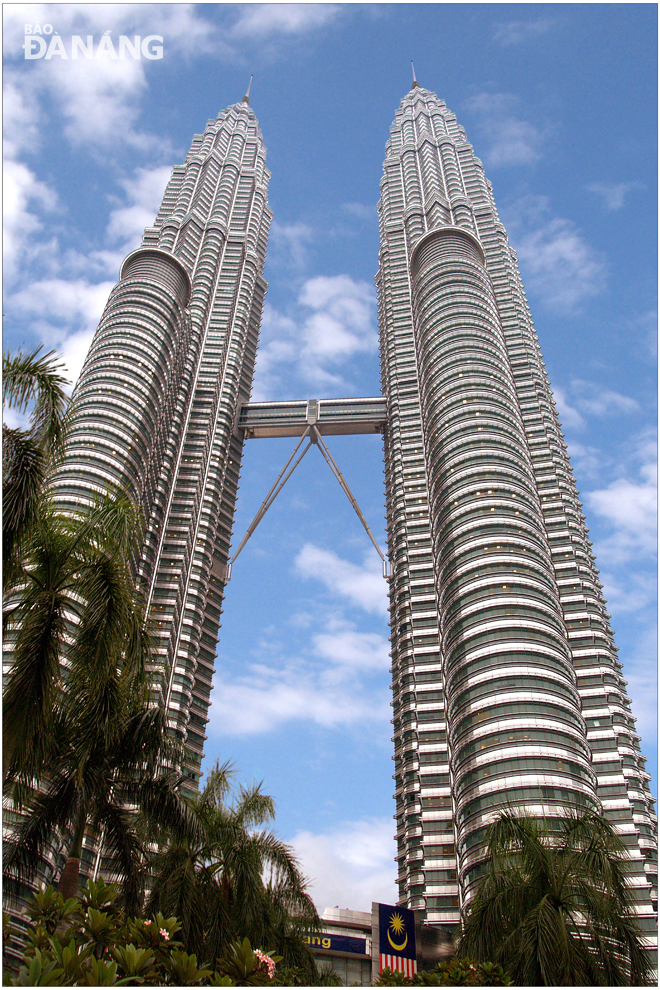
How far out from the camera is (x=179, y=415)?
143 meters

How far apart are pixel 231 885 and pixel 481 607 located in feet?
236

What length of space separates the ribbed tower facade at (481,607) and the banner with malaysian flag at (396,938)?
32.8ft

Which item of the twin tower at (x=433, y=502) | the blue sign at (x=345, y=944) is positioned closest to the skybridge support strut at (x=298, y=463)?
the twin tower at (x=433, y=502)

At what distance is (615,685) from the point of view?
106 meters

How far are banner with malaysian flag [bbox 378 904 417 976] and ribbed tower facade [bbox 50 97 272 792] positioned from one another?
1476 inches

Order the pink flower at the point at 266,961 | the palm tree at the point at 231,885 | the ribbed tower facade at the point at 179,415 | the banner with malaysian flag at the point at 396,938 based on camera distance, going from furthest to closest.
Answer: the ribbed tower facade at the point at 179,415, the banner with malaysian flag at the point at 396,938, the palm tree at the point at 231,885, the pink flower at the point at 266,961

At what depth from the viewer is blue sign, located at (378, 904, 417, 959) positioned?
70125mm

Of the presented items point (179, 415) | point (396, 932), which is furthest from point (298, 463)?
point (396, 932)

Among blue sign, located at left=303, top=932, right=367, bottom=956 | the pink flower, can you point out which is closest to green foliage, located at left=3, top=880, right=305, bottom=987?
the pink flower

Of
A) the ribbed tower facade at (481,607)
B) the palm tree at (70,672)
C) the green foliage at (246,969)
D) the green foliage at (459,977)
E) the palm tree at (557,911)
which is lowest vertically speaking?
the green foliage at (246,969)

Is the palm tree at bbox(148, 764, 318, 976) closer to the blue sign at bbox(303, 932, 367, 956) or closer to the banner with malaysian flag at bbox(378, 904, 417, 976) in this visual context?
the banner with malaysian flag at bbox(378, 904, 417, 976)

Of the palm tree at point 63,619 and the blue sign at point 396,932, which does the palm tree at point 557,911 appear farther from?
the blue sign at point 396,932

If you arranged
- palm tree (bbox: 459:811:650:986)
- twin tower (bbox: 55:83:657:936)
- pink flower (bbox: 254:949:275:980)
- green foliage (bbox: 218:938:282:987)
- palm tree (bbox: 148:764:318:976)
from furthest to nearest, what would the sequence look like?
twin tower (bbox: 55:83:657:936) → palm tree (bbox: 148:764:318:976) → palm tree (bbox: 459:811:650:986) → pink flower (bbox: 254:949:275:980) → green foliage (bbox: 218:938:282:987)

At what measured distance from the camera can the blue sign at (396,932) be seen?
7012cm
